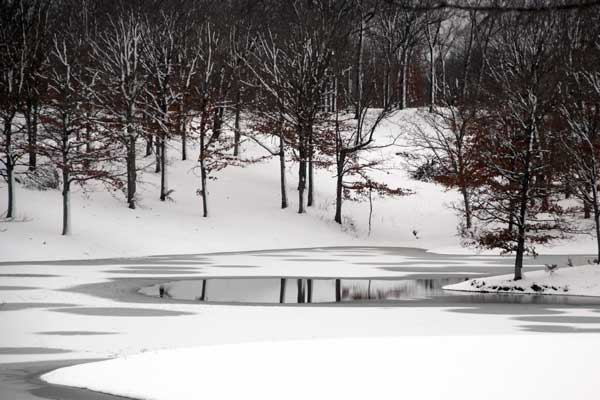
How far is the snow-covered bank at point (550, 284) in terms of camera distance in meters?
27.2

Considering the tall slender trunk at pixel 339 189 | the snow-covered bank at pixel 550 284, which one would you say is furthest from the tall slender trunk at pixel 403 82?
the snow-covered bank at pixel 550 284

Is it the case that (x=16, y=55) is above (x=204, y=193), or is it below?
above

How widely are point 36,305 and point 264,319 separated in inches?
249

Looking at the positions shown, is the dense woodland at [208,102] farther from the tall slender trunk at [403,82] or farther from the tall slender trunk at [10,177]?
the tall slender trunk at [403,82]

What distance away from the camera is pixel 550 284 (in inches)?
1094

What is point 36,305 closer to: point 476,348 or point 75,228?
point 476,348

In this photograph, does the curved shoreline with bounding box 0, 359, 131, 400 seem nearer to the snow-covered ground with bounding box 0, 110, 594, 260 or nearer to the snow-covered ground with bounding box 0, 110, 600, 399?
the snow-covered ground with bounding box 0, 110, 600, 399

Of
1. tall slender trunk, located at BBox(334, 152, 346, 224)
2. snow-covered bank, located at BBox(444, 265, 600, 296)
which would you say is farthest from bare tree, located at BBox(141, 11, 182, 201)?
snow-covered bank, located at BBox(444, 265, 600, 296)

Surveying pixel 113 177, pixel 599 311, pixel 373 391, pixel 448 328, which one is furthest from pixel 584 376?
pixel 113 177

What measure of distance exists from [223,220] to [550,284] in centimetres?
2313

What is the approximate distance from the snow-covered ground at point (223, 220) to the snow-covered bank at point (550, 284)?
15367 mm

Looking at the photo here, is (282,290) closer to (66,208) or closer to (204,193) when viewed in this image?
(66,208)

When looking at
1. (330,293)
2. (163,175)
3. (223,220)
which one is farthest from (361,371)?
(163,175)

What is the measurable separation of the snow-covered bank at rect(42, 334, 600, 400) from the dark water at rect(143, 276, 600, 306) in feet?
30.9
